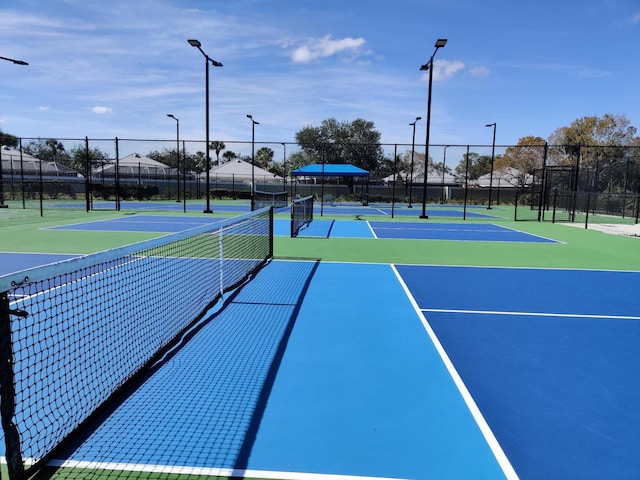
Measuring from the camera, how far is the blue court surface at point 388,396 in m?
3.13

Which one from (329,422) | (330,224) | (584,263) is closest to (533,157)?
(330,224)

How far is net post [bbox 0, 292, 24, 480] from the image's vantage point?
2.76 m

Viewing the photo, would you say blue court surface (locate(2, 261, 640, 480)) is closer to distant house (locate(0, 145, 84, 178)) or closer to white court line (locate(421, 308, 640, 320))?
white court line (locate(421, 308, 640, 320))

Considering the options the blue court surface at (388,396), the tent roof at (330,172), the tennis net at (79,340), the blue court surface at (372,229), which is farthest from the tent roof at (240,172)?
the blue court surface at (388,396)

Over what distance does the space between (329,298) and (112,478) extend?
Answer: 184 inches

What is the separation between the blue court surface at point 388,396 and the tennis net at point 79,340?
0.29 meters

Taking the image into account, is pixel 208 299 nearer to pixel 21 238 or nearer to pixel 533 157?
pixel 21 238

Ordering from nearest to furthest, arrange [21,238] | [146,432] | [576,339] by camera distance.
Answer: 1. [146,432]
2. [576,339]
3. [21,238]

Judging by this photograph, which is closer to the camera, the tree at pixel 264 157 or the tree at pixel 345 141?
the tree at pixel 345 141

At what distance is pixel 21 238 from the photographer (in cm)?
1312

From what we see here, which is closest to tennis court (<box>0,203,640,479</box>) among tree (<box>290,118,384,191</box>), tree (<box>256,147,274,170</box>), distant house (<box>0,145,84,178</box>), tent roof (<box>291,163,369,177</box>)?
tent roof (<box>291,163,369,177</box>)

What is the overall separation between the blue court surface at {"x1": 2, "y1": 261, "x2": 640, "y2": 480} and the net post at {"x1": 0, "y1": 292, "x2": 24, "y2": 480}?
→ 334mm

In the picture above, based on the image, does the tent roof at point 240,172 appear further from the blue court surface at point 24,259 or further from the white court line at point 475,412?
the white court line at point 475,412

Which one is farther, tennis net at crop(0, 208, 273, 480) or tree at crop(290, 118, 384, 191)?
tree at crop(290, 118, 384, 191)
